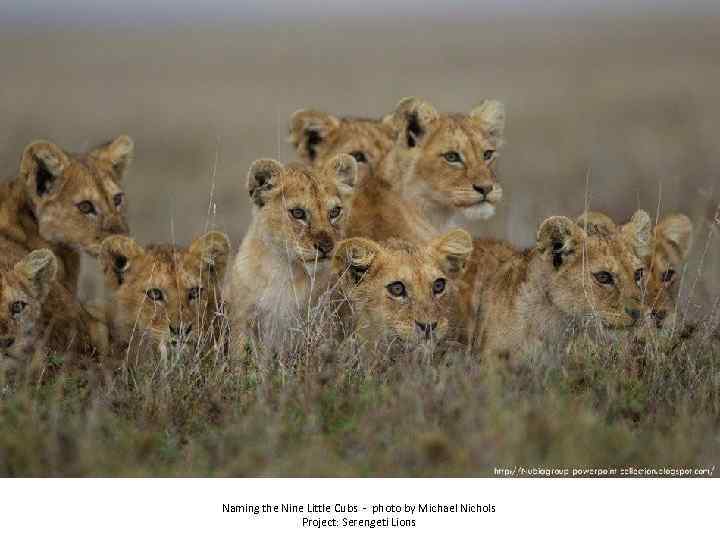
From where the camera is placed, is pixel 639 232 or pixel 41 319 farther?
pixel 639 232

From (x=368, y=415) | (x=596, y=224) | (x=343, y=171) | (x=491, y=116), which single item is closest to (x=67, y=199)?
(x=343, y=171)

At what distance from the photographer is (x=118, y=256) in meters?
8.78

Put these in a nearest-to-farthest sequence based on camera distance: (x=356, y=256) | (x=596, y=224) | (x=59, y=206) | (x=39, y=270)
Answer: (x=356, y=256), (x=39, y=270), (x=596, y=224), (x=59, y=206)

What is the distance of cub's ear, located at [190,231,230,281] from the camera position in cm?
867

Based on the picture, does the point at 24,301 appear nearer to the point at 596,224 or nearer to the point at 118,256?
the point at 118,256

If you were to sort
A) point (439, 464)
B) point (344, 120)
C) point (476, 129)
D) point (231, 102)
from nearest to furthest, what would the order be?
point (439, 464), point (476, 129), point (344, 120), point (231, 102)

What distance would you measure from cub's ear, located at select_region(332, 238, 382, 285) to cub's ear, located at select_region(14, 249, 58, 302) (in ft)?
6.24

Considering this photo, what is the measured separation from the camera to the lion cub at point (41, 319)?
7.68 metres

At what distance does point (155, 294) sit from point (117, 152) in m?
1.93

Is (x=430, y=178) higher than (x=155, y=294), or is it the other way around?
(x=430, y=178)

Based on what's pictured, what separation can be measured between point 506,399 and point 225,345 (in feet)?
7.86

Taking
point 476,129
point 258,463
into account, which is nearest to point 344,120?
point 476,129
